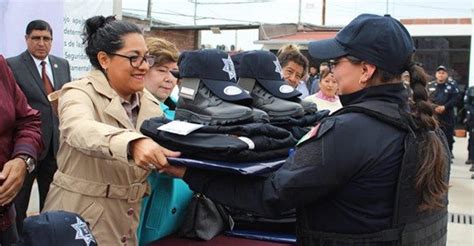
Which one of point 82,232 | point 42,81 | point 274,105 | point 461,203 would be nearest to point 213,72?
point 274,105

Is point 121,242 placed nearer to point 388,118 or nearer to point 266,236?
point 266,236

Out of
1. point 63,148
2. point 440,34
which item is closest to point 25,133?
point 63,148

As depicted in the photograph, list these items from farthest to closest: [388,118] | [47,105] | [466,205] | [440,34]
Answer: [440,34] → [466,205] → [47,105] → [388,118]

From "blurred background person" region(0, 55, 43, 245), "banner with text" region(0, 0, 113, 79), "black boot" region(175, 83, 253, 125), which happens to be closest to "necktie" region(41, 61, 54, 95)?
"banner with text" region(0, 0, 113, 79)

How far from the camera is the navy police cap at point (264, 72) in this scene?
6.19 ft

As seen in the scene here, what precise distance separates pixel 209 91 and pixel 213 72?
0.21 feet

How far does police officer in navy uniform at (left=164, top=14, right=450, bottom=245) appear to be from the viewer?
137 cm

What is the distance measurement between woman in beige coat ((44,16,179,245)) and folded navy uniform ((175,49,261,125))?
0.18 metres

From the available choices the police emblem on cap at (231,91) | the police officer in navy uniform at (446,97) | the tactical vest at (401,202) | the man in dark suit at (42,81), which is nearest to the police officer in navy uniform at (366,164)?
the tactical vest at (401,202)

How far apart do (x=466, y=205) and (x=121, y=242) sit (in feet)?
16.1

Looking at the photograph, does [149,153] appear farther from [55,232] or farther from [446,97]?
[446,97]

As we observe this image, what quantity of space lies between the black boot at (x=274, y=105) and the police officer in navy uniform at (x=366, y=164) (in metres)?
0.33

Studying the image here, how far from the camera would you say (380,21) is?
1.44m

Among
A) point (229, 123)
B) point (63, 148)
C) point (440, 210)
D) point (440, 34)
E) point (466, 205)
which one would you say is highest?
point (440, 34)
